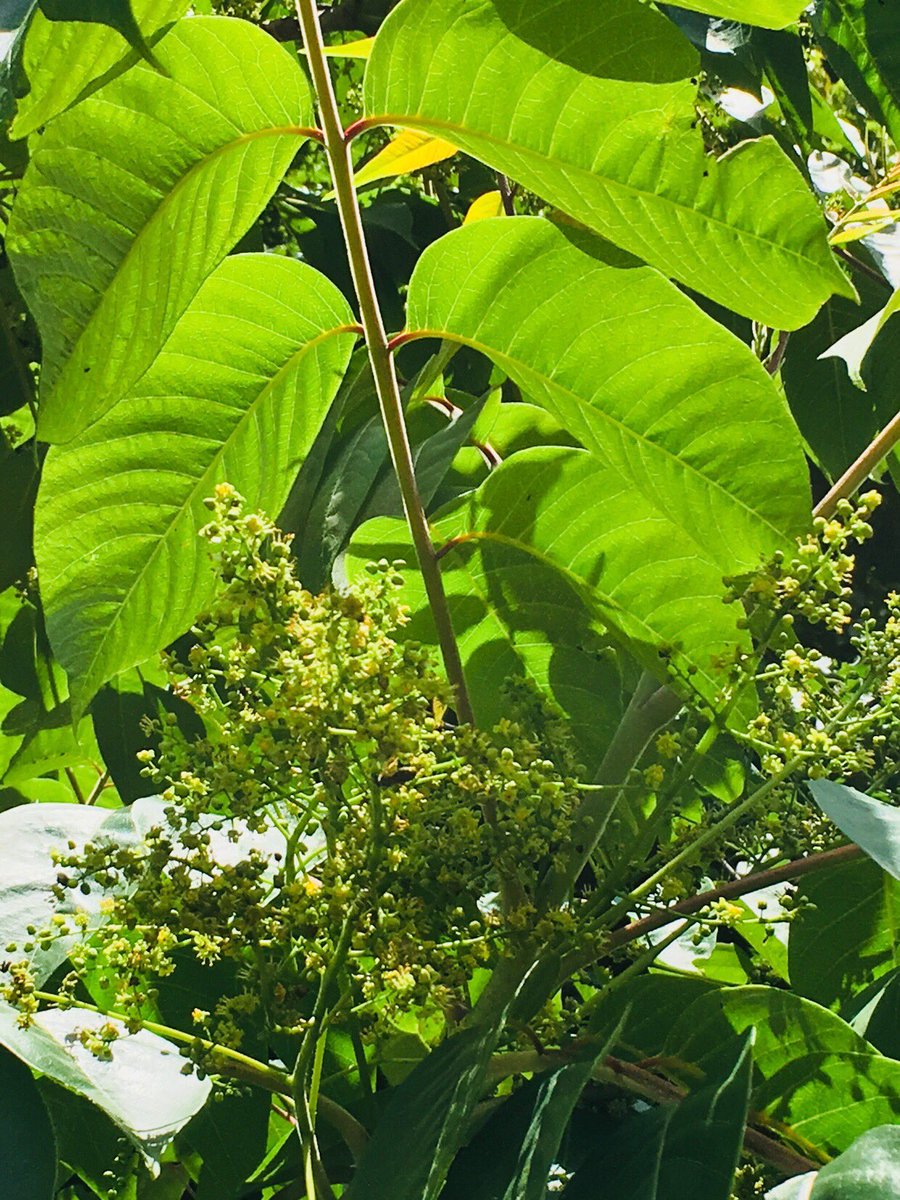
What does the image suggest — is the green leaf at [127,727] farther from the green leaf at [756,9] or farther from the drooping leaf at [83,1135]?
the green leaf at [756,9]

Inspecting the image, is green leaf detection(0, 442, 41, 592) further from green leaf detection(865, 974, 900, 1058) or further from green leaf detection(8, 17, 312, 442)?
green leaf detection(865, 974, 900, 1058)

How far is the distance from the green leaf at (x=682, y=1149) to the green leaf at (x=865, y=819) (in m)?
A: 0.13

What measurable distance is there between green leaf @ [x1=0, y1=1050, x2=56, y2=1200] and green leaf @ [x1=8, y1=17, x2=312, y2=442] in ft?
1.29

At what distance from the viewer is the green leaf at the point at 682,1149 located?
697 millimetres

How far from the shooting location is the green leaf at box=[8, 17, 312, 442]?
2.74 ft

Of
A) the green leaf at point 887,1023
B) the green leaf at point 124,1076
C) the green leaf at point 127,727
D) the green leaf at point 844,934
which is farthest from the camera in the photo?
the green leaf at point 127,727

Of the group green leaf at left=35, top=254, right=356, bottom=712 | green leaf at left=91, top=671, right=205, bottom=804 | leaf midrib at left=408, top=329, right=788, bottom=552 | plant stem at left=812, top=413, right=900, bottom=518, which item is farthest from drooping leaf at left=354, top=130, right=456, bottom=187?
green leaf at left=91, top=671, right=205, bottom=804

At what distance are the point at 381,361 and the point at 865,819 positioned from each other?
44 cm

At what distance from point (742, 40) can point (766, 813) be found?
0.76 metres

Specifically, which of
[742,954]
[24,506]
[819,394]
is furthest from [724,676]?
[24,506]

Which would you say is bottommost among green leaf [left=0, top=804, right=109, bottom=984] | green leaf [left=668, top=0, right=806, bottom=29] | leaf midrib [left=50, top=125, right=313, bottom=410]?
green leaf [left=0, top=804, right=109, bottom=984]

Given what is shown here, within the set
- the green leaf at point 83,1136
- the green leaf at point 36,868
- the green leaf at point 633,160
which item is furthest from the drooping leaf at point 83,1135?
the green leaf at point 633,160

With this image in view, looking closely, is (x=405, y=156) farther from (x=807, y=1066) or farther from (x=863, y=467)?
(x=807, y=1066)

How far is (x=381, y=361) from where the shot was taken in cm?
92
